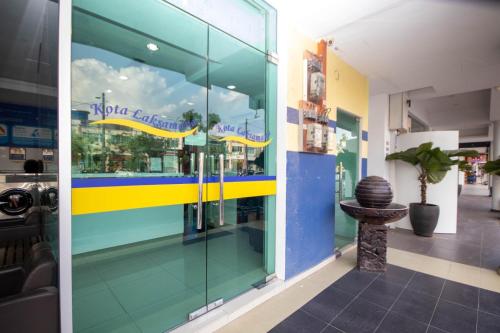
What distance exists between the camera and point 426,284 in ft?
9.15

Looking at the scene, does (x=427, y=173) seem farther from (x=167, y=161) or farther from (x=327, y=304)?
(x=167, y=161)

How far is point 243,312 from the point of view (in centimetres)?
228

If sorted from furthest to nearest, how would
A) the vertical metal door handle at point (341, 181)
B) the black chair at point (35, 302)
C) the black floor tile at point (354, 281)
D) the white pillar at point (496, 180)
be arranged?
the white pillar at point (496, 180) < the vertical metal door handle at point (341, 181) < the black floor tile at point (354, 281) < the black chair at point (35, 302)

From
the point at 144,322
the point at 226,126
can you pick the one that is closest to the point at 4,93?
the point at 226,126

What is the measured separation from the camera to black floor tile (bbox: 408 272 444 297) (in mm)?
2627

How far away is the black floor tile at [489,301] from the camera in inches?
90.0

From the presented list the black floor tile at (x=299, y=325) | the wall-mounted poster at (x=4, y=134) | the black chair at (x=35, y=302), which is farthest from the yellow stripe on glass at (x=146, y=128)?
the wall-mounted poster at (x=4, y=134)

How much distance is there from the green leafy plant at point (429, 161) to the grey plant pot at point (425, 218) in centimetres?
20

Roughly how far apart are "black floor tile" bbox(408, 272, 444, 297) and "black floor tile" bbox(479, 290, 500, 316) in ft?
1.11

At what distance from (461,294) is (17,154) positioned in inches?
281

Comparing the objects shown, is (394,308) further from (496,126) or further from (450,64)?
(496,126)

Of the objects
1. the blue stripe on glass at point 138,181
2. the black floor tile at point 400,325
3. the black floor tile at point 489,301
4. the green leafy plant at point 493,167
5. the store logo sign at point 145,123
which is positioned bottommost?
the black floor tile at point 400,325

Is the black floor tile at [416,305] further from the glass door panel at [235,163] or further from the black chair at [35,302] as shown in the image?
the black chair at [35,302]

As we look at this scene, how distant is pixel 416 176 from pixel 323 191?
3357mm
